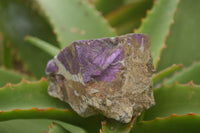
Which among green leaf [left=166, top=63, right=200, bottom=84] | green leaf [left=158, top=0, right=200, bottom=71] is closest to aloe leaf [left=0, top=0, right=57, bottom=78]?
green leaf [left=158, top=0, right=200, bottom=71]

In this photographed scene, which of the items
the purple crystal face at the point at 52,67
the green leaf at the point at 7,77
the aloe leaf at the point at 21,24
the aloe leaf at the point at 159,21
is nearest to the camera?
the purple crystal face at the point at 52,67

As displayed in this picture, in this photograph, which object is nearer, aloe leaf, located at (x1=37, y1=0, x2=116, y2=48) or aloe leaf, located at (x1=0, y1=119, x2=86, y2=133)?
aloe leaf, located at (x1=0, y1=119, x2=86, y2=133)

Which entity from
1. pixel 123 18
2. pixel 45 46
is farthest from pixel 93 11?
pixel 123 18

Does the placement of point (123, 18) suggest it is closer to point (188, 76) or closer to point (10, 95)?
point (188, 76)

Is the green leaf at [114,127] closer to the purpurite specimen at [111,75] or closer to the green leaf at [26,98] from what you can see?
the purpurite specimen at [111,75]

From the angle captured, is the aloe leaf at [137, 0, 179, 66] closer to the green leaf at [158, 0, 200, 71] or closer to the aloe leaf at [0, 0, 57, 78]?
the green leaf at [158, 0, 200, 71]

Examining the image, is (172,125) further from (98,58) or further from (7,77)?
(7,77)

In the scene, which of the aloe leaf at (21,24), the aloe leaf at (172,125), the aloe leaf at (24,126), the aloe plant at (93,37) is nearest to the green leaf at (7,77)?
the aloe plant at (93,37)
